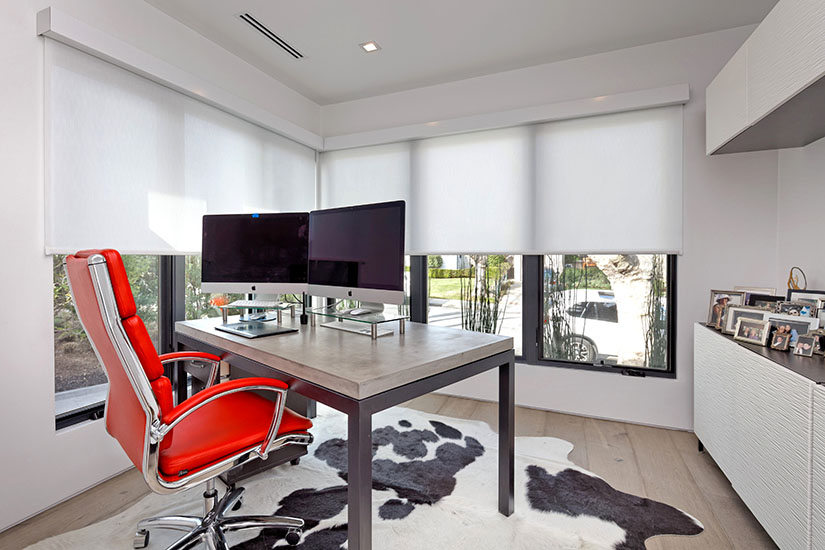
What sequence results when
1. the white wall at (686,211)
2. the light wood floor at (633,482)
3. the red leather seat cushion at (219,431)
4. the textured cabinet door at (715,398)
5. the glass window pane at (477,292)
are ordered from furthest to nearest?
1. the glass window pane at (477,292)
2. the white wall at (686,211)
3. the textured cabinet door at (715,398)
4. the light wood floor at (633,482)
5. the red leather seat cushion at (219,431)

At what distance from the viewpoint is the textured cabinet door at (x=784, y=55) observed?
1395mm

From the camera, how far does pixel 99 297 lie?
1.17 metres

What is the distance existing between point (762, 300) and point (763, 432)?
89 cm

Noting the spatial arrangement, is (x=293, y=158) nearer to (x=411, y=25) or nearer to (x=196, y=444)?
(x=411, y=25)

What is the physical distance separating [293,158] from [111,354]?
2761 millimetres

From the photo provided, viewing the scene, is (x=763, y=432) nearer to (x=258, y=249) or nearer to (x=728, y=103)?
(x=728, y=103)

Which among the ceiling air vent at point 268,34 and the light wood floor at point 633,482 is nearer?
the light wood floor at point 633,482

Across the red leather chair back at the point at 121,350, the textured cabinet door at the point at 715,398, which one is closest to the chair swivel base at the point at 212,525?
the red leather chair back at the point at 121,350

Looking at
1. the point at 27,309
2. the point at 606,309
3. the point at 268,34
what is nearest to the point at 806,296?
the point at 606,309

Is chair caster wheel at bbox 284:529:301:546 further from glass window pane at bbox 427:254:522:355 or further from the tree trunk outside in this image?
the tree trunk outside

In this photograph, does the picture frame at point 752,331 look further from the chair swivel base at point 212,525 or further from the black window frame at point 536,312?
the chair swivel base at point 212,525

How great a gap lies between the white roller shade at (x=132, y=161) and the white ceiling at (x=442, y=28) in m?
0.57

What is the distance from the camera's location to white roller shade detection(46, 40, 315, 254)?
2.05 meters

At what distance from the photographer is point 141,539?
167cm
